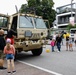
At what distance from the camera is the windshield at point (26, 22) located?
460 inches

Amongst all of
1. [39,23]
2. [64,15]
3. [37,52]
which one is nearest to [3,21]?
[39,23]

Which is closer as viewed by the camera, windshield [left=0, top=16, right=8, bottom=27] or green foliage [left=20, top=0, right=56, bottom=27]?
windshield [left=0, top=16, right=8, bottom=27]

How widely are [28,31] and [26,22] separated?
23.4 inches

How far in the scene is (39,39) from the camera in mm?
12367

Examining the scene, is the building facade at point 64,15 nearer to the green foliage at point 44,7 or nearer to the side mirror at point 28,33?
the green foliage at point 44,7

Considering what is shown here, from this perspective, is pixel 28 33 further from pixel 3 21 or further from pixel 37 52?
pixel 37 52

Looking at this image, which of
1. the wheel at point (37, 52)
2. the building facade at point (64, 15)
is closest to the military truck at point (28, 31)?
the wheel at point (37, 52)

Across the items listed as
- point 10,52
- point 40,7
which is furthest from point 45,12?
point 10,52

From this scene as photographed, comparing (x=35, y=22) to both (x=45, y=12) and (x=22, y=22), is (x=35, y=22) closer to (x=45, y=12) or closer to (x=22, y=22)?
(x=22, y=22)

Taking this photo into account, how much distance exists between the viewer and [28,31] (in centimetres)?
1165

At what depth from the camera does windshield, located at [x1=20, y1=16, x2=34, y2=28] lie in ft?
38.4

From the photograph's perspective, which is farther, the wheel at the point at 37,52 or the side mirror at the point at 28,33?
the wheel at the point at 37,52

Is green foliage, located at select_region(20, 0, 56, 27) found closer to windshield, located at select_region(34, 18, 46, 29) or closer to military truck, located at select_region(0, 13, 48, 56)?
windshield, located at select_region(34, 18, 46, 29)

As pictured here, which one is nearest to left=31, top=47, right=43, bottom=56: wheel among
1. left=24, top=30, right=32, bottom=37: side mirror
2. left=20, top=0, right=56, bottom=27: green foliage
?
left=24, top=30, right=32, bottom=37: side mirror
